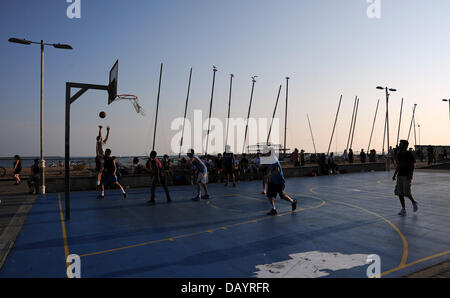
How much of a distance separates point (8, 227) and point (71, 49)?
9567mm

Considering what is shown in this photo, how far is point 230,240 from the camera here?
6.25 metres

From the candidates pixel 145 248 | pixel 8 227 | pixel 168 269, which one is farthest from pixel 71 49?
pixel 168 269

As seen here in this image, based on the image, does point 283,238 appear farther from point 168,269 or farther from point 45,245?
point 45,245

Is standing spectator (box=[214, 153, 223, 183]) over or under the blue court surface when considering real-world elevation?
over

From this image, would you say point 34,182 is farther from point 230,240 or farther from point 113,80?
point 230,240

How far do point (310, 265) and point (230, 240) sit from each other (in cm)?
196

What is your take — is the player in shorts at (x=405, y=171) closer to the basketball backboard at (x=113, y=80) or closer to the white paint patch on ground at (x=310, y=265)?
the white paint patch on ground at (x=310, y=265)

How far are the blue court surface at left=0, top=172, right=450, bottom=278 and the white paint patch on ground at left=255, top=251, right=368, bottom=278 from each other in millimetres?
16

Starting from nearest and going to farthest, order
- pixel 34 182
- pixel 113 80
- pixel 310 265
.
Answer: pixel 310 265 < pixel 113 80 < pixel 34 182

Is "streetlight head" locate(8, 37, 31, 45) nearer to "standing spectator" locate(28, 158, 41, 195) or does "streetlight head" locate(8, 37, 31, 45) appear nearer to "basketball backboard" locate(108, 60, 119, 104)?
"standing spectator" locate(28, 158, 41, 195)

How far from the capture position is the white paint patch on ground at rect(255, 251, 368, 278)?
442cm

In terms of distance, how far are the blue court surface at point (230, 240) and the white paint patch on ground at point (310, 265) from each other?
0.05 feet

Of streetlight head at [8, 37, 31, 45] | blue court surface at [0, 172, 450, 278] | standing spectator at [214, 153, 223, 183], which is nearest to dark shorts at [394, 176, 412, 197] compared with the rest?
blue court surface at [0, 172, 450, 278]

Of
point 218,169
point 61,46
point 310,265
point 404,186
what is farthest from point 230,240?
point 61,46
